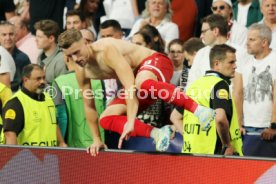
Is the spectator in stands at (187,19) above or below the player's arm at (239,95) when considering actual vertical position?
above

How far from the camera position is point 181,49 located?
14.2 meters

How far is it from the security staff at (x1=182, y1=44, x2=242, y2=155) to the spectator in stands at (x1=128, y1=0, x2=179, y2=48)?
12.6ft

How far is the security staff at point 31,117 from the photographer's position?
1195cm

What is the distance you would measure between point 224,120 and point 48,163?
1949 millimetres

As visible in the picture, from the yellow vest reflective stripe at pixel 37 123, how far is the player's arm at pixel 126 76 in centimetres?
143

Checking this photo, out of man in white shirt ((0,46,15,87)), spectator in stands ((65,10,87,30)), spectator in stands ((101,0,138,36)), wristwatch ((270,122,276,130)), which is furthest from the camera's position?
spectator in stands ((101,0,138,36))

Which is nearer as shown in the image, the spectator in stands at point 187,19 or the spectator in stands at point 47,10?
the spectator in stands at point 187,19

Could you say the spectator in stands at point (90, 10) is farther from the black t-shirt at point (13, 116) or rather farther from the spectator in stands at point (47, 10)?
the black t-shirt at point (13, 116)

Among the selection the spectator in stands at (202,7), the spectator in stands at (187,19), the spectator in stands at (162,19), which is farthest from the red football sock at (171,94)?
the spectator in stands at (202,7)

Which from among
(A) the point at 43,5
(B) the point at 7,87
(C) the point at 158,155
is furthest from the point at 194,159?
(A) the point at 43,5

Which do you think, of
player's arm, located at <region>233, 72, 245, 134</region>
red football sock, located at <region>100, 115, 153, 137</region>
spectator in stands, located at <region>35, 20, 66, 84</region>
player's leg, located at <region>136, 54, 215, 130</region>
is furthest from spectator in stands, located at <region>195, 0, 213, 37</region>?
red football sock, located at <region>100, 115, 153, 137</region>

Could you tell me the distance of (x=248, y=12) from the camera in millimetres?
15109

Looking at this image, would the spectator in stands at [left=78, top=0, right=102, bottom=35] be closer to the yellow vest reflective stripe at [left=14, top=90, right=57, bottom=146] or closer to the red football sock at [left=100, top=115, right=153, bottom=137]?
the yellow vest reflective stripe at [left=14, top=90, right=57, bottom=146]

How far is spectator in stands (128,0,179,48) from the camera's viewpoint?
15.2 meters
